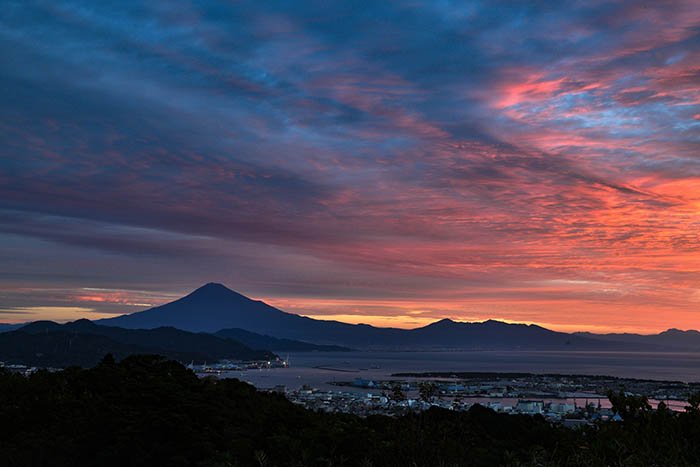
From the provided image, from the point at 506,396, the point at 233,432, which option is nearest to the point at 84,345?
the point at 506,396

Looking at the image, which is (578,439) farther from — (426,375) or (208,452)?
(426,375)

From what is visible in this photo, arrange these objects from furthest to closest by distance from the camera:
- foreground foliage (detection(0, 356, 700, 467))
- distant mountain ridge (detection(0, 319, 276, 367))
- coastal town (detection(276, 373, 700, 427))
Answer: distant mountain ridge (detection(0, 319, 276, 367)), coastal town (detection(276, 373, 700, 427)), foreground foliage (detection(0, 356, 700, 467))

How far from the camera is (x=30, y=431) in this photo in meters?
20.1

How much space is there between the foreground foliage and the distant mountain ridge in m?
59.7

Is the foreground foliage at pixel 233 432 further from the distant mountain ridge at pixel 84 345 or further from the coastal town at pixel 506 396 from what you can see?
the distant mountain ridge at pixel 84 345

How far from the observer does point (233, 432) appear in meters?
18.3

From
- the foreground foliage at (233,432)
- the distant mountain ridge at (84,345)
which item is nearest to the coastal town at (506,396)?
the foreground foliage at (233,432)

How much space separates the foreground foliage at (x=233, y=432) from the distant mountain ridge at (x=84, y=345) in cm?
5969

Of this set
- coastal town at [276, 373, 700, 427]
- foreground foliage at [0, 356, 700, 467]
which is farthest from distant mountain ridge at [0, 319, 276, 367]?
foreground foliage at [0, 356, 700, 467]

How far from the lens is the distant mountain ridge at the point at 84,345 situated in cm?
8231

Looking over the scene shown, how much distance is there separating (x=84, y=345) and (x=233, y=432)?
280 ft

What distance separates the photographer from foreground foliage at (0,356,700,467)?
959cm

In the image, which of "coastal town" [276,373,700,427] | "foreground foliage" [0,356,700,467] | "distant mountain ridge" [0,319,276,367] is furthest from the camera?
"distant mountain ridge" [0,319,276,367]

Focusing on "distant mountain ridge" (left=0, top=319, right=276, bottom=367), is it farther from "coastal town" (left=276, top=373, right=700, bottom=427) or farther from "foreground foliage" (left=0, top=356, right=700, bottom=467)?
"foreground foliage" (left=0, top=356, right=700, bottom=467)
